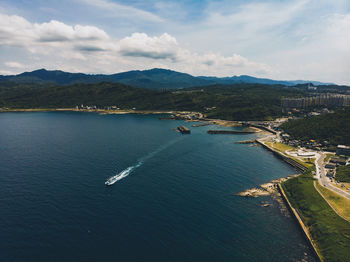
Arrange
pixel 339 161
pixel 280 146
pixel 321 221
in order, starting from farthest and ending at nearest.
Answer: pixel 280 146, pixel 339 161, pixel 321 221

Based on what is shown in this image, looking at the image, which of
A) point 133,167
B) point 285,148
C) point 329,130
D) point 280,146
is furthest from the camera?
point 329,130

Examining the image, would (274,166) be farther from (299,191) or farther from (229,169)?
(299,191)

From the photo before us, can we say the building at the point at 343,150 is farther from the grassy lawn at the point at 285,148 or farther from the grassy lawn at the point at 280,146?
the grassy lawn at the point at 280,146

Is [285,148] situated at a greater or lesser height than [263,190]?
greater

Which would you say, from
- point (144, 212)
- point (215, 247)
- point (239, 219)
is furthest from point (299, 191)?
point (144, 212)

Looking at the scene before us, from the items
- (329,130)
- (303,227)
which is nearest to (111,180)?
(303,227)

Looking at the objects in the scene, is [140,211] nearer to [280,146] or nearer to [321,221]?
[321,221]

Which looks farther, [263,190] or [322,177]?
[322,177]

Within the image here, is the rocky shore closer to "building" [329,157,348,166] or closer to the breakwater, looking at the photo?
the breakwater

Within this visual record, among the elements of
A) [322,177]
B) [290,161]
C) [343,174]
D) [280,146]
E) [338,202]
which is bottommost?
[338,202]
